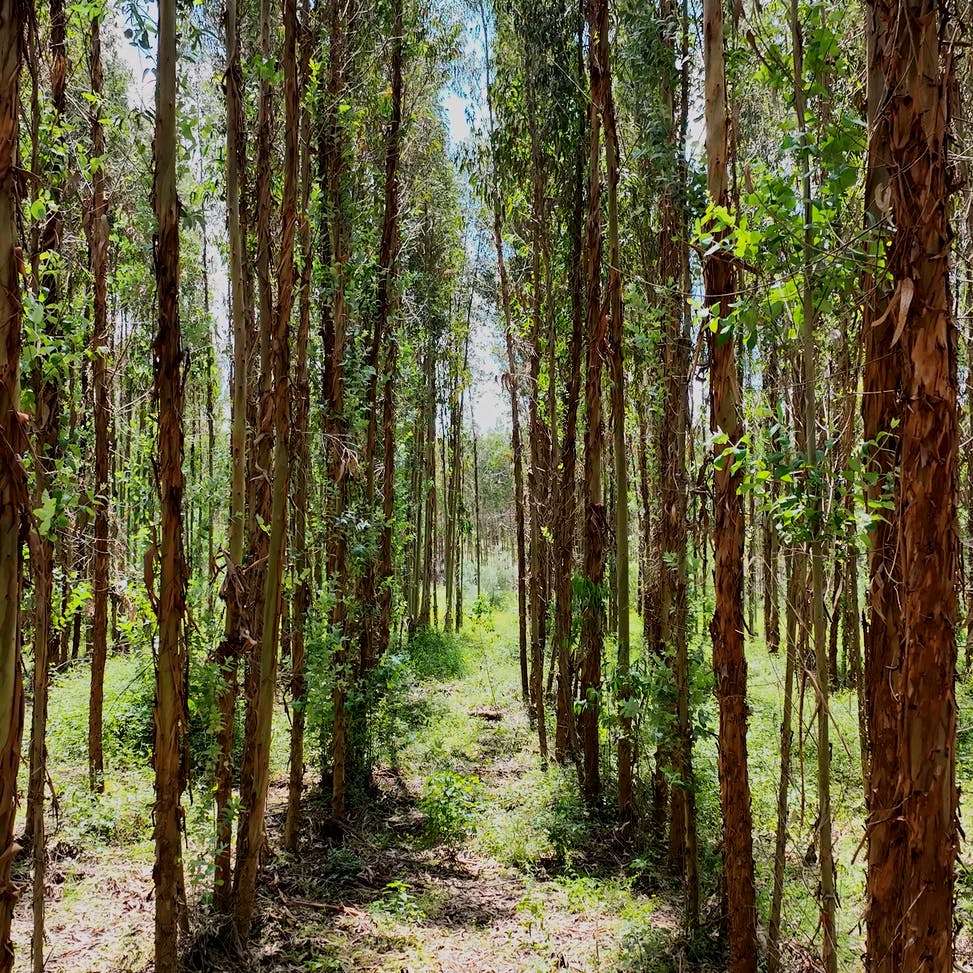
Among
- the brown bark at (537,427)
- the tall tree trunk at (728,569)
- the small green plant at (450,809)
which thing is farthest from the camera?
the brown bark at (537,427)

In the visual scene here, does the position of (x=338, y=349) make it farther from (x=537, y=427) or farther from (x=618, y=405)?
(x=537, y=427)

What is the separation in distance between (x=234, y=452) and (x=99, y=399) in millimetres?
3430

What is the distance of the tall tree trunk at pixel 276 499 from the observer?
4.46m

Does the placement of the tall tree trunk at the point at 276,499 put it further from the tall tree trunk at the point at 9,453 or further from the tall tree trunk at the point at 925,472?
the tall tree trunk at the point at 925,472

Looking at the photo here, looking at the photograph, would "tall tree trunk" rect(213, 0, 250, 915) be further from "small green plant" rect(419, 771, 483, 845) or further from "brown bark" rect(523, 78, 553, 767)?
"brown bark" rect(523, 78, 553, 767)

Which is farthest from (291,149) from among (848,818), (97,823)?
(848,818)

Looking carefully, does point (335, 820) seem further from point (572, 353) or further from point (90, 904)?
point (572, 353)

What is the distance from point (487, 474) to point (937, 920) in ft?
102

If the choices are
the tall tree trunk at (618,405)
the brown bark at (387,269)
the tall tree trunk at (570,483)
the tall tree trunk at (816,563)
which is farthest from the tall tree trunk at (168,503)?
the tall tree trunk at (570,483)

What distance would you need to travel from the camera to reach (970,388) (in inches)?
153

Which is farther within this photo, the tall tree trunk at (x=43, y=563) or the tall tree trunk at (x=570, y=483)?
the tall tree trunk at (x=570, y=483)

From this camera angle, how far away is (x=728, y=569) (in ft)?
13.1

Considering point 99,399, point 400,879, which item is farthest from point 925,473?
point 99,399

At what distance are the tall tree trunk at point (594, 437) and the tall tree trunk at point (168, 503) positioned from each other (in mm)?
4224
